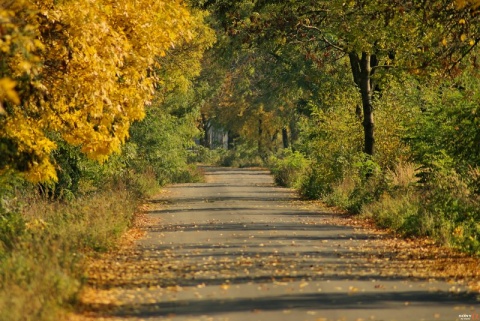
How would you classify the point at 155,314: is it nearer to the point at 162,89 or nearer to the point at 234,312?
the point at 234,312

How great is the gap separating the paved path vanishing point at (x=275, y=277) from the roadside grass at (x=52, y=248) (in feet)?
→ 1.99

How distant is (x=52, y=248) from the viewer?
15344mm

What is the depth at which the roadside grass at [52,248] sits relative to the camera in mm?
12469

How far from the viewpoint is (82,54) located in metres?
18.6

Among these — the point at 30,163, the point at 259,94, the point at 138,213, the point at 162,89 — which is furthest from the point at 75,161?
the point at 259,94

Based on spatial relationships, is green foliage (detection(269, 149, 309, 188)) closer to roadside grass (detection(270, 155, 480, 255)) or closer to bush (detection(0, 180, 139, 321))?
roadside grass (detection(270, 155, 480, 255))

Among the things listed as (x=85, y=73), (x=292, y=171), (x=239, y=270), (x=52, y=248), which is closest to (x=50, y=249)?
(x=52, y=248)

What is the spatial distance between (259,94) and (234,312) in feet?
232

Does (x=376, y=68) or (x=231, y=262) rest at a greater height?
(x=376, y=68)

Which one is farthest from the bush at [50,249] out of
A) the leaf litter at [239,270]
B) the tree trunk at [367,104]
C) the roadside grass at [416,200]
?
the tree trunk at [367,104]

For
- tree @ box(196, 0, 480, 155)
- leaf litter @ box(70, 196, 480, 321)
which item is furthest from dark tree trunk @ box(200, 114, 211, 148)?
leaf litter @ box(70, 196, 480, 321)

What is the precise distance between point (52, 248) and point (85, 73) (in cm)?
451

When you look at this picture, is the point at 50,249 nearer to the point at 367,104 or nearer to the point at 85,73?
the point at 85,73

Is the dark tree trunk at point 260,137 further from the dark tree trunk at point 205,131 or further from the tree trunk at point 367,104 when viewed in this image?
the tree trunk at point 367,104
